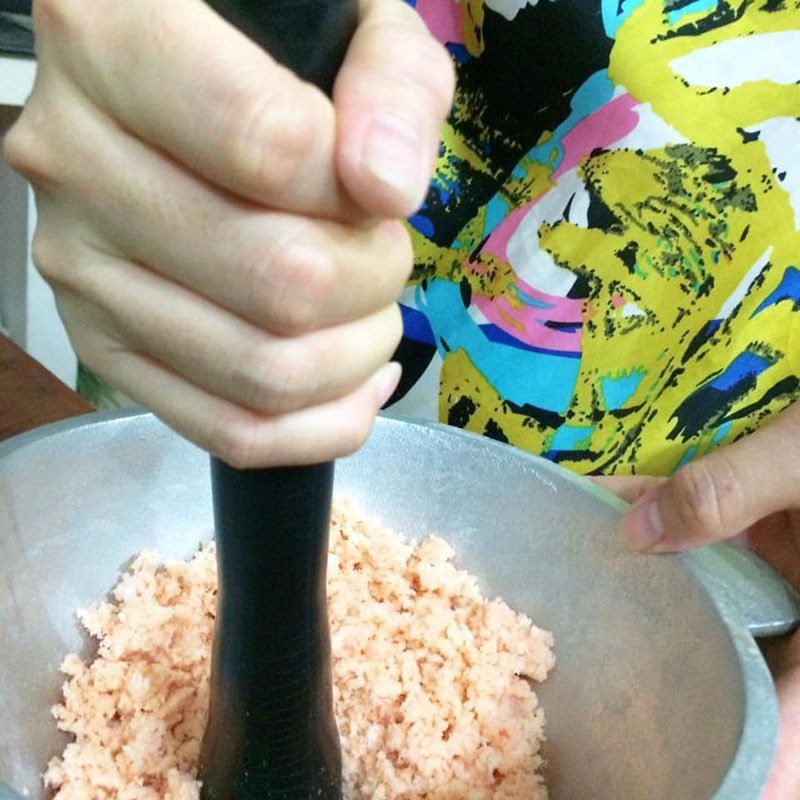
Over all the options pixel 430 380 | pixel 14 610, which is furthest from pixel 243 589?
pixel 430 380

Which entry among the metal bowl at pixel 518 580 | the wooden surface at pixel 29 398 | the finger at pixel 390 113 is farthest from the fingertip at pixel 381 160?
the wooden surface at pixel 29 398

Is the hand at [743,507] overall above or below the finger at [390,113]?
below

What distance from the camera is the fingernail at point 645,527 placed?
41 cm

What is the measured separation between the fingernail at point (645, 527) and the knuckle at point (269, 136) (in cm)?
28

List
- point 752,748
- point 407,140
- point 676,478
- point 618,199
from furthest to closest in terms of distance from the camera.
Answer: point 618,199
point 676,478
point 752,748
point 407,140

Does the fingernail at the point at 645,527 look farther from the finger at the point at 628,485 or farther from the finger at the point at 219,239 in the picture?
the finger at the point at 219,239

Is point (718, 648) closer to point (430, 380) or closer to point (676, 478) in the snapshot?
point (676, 478)

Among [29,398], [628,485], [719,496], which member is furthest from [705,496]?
[29,398]

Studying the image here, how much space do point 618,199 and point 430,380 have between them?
0.65ft

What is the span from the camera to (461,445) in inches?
19.2

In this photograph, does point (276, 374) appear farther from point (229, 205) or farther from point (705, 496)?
point (705, 496)

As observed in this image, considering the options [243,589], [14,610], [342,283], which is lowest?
[14,610]

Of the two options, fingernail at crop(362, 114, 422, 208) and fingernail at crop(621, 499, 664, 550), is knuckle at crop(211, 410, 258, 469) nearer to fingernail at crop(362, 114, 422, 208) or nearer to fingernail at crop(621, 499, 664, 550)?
fingernail at crop(362, 114, 422, 208)

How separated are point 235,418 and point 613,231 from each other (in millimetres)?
433
